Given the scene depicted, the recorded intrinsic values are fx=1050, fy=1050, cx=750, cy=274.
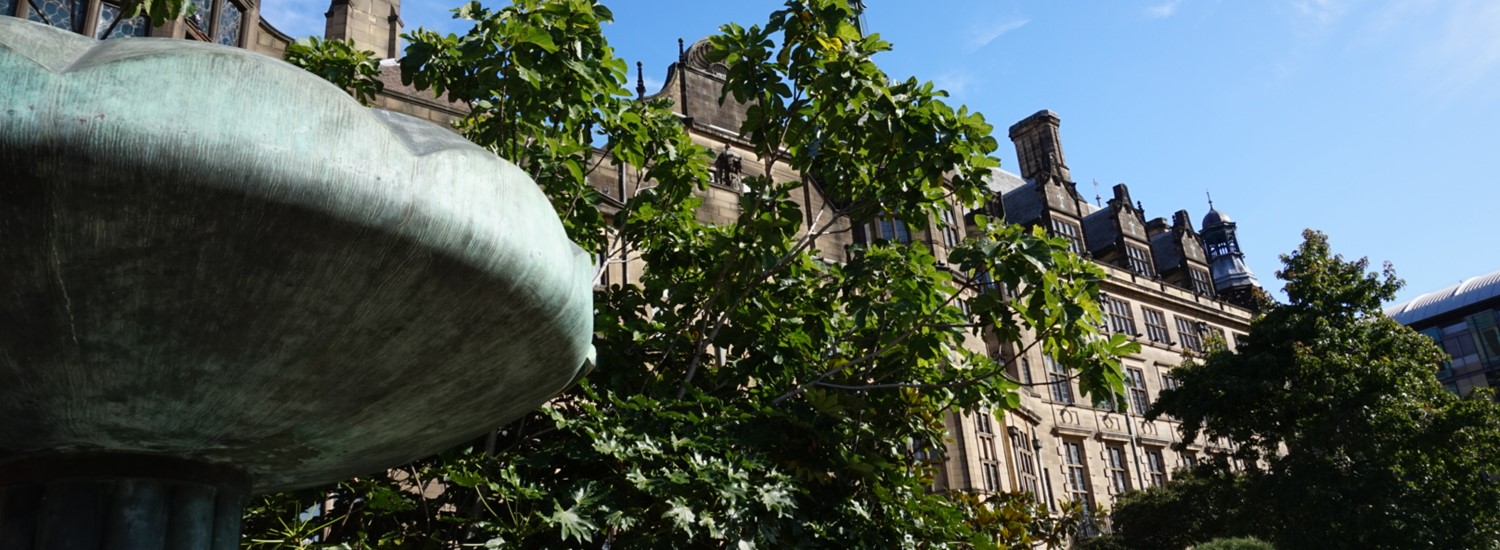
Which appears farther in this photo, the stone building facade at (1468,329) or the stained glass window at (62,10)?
the stone building facade at (1468,329)

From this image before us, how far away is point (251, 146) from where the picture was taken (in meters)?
2.23

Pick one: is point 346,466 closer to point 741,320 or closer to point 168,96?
point 168,96

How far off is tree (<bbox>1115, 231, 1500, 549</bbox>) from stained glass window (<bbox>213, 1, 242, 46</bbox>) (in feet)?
59.6

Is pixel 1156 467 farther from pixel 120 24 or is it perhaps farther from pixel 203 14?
pixel 120 24

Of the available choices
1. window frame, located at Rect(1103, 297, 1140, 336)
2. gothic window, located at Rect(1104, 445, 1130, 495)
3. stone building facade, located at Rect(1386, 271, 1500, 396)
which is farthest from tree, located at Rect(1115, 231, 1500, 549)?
stone building facade, located at Rect(1386, 271, 1500, 396)

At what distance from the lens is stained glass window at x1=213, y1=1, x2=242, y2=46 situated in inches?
460

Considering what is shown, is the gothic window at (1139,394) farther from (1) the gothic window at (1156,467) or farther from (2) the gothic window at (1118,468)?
(2) the gothic window at (1118,468)

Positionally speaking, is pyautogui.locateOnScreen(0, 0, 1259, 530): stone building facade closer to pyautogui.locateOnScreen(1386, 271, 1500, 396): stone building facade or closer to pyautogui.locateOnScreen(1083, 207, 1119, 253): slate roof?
pyautogui.locateOnScreen(1083, 207, 1119, 253): slate roof

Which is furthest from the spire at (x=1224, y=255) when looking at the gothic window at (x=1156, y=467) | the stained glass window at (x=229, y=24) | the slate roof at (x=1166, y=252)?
the stained glass window at (x=229, y=24)

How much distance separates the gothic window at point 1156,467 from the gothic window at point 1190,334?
560 centimetres

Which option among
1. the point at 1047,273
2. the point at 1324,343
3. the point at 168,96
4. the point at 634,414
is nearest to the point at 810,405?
the point at 634,414

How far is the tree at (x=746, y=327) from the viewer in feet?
20.3

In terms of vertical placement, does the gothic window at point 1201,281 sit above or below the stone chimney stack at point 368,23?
above

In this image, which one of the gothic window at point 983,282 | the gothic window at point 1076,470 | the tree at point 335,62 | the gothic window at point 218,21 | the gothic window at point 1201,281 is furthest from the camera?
the gothic window at point 1201,281
